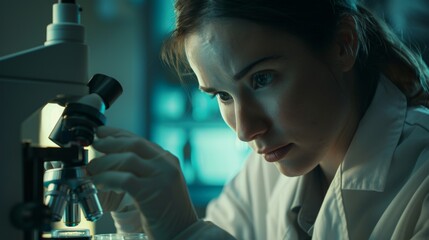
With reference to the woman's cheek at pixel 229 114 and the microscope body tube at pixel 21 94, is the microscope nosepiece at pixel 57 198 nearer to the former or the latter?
the microscope body tube at pixel 21 94

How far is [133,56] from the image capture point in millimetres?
2859

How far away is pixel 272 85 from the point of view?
1268mm

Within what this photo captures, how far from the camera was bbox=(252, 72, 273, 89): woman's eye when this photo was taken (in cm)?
126

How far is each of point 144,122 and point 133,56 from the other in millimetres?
333

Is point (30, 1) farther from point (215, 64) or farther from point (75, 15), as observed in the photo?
point (75, 15)

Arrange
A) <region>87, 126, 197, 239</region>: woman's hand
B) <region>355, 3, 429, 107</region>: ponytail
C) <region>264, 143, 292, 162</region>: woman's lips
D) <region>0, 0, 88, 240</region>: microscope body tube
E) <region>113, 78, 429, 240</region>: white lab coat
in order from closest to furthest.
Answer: <region>0, 0, 88, 240</region>: microscope body tube
<region>87, 126, 197, 239</region>: woman's hand
<region>113, 78, 429, 240</region>: white lab coat
<region>264, 143, 292, 162</region>: woman's lips
<region>355, 3, 429, 107</region>: ponytail

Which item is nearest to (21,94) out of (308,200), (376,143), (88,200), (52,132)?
(52,132)

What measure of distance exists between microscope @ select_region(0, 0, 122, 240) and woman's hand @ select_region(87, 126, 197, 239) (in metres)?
0.05

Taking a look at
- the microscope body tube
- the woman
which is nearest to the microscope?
the microscope body tube

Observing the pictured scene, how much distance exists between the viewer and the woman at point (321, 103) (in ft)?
4.09

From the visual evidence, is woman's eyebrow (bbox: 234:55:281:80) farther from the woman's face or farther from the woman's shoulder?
the woman's shoulder

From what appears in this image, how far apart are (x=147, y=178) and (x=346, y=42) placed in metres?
0.64

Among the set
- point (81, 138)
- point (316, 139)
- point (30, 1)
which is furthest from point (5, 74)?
point (30, 1)

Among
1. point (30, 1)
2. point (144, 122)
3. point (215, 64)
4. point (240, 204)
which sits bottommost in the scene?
point (240, 204)
